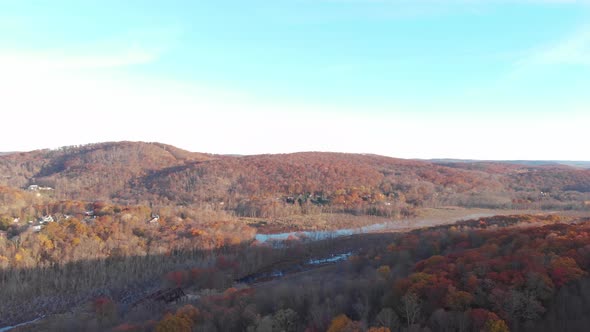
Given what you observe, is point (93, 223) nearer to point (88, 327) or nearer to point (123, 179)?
point (88, 327)

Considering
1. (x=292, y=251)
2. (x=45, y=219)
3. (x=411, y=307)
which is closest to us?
(x=411, y=307)

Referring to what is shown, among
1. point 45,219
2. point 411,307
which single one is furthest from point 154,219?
point 411,307

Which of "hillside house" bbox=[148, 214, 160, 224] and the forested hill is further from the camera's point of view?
the forested hill

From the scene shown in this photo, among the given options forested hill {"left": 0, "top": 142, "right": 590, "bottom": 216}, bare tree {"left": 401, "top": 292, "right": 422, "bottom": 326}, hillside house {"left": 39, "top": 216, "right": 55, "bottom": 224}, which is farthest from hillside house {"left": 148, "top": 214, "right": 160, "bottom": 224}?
bare tree {"left": 401, "top": 292, "right": 422, "bottom": 326}

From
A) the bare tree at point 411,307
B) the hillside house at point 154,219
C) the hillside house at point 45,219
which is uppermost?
the bare tree at point 411,307

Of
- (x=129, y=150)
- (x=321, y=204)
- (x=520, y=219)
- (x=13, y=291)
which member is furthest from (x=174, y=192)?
(x=520, y=219)

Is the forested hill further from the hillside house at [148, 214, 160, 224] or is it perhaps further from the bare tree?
the bare tree

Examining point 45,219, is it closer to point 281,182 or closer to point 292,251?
point 292,251

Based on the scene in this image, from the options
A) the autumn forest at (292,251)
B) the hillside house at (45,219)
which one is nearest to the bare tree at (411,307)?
the autumn forest at (292,251)

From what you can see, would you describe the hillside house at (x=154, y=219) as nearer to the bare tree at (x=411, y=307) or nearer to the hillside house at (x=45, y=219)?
the hillside house at (x=45, y=219)
